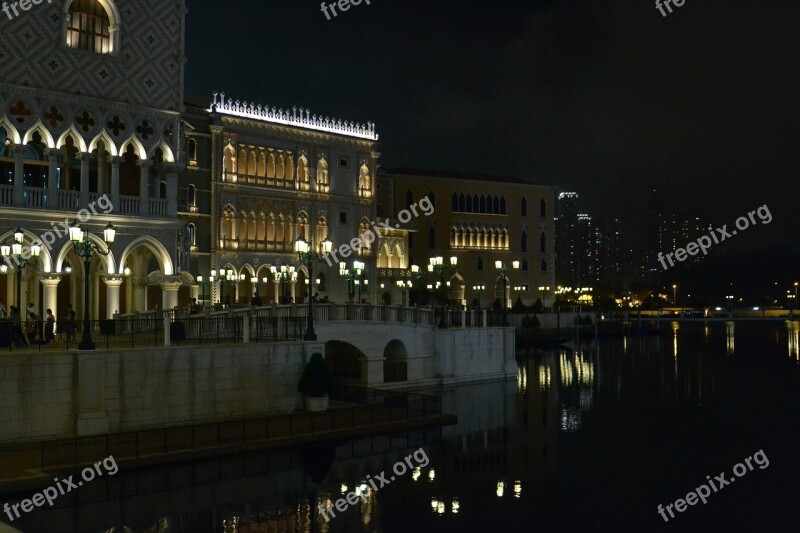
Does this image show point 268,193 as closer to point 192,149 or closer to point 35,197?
point 192,149

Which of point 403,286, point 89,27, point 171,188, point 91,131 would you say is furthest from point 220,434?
point 403,286

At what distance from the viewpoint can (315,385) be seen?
84.3ft

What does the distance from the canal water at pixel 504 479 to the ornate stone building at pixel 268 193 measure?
18.9 meters

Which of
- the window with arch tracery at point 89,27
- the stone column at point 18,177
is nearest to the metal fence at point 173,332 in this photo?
the stone column at point 18,177

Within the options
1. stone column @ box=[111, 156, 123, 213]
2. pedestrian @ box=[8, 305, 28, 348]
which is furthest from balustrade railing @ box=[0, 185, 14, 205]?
pedestrian @ box=[8, 305, 28, 348]

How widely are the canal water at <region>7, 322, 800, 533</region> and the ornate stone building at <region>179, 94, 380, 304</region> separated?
18914mm

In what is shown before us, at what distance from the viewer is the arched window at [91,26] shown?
30672mm

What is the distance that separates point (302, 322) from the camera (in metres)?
28.3

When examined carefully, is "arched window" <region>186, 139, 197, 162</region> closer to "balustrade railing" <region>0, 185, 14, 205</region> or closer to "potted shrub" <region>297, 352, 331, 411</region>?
"balustrade railing" <region>0, 185, 14, 205</region>

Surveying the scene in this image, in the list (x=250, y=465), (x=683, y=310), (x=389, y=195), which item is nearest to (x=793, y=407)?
(x=250, y=465)

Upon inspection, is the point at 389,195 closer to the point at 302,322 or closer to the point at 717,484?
the point at 302,322

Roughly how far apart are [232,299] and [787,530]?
121 feet

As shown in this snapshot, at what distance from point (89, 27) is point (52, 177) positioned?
5.84 metres

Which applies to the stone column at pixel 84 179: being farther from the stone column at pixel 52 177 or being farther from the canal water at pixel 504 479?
the canal water at pixel 504 479
